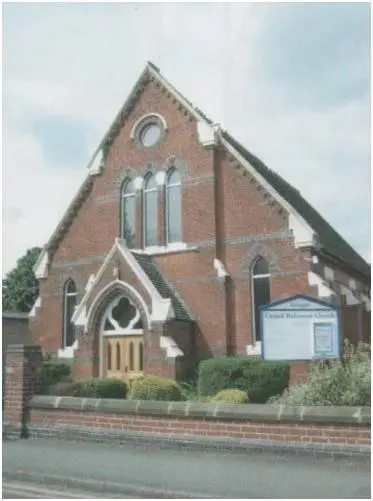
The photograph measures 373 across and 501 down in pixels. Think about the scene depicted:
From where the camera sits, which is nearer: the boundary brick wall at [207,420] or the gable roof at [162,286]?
the boundary brick wall at [207,420]

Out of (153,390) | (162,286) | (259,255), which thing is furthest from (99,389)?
(259,255)

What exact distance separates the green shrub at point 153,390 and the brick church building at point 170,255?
397 centimetres

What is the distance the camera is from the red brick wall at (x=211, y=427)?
989cm

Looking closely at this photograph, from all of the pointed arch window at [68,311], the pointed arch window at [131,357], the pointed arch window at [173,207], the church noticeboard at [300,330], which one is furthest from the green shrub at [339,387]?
the pointed arch window at [68,311]

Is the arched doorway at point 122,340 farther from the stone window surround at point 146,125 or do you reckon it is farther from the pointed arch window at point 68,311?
the stone window surround at point 146,125

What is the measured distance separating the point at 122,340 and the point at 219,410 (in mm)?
10019

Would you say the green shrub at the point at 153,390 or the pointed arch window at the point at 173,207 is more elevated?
the pointed arch window at the point at 173,207

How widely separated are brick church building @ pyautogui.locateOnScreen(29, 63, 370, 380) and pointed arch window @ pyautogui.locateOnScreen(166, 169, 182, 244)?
40mm

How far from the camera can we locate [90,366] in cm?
2081

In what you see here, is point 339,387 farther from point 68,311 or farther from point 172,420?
point 68,311

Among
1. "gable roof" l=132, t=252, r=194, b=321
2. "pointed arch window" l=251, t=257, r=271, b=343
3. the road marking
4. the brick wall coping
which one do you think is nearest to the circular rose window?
"gable roof" l=132, t=252, r=194, b=321

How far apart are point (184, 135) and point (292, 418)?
45.2 ft

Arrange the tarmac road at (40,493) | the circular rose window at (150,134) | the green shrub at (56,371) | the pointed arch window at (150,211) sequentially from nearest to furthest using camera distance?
1. the tarmac road at (40,493)
2. the green shrub at (56,371)
3. the pointed arch window at (150,211)
4. the circular rose window at (150,134)

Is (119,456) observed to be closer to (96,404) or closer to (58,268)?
(96,404)
